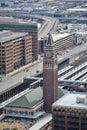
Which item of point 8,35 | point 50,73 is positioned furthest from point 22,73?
point 50,73

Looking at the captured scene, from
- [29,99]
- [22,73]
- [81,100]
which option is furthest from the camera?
[22,73]

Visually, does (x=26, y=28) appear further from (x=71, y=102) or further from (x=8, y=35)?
(x=71, y=102)

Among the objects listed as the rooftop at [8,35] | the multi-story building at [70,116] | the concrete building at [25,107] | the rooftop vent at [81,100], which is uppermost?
the rooftop at [8,35]

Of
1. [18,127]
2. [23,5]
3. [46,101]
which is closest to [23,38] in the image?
[46,101]

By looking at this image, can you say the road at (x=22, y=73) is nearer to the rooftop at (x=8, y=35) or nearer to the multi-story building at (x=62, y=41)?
the multi-story building at (x=62, y=41)

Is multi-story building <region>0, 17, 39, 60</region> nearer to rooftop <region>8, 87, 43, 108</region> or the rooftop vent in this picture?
rooftop <region>8, 87, 43, 108</region>

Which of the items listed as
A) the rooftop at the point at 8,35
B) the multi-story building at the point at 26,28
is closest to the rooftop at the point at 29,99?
the rooftop at the point at 8,35

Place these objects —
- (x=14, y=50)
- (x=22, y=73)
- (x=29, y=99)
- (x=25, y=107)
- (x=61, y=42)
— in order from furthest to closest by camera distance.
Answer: (x=61, y=42)
(x=14, y=50)
(x=22, y=73)
(x=29, y=99)
(x=25, y=107)
